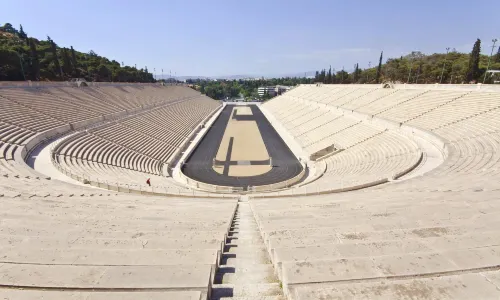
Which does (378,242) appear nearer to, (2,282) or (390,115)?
(2,282)

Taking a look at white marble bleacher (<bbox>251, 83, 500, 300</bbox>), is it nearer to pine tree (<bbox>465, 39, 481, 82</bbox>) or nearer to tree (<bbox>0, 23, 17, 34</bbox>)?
pine tree (<bbox>465, 39, 481, 82</bbox>)

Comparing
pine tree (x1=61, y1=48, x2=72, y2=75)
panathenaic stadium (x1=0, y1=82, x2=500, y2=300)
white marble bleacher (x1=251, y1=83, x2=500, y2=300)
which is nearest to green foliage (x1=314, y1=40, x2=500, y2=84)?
panathenaic stadium (x1=0, y1=82, x2=500, y2=300)

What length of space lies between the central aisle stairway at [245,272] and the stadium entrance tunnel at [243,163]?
42.3 ft

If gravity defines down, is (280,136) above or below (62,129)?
below

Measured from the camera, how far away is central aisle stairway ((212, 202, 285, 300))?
4043 mm

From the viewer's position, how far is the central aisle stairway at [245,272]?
404 centimetres

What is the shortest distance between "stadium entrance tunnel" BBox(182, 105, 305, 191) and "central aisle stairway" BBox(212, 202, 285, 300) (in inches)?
507

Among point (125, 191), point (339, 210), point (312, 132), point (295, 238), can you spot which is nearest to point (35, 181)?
point (125, 191)

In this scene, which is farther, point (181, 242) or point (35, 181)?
point (35, 181)

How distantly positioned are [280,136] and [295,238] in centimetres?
3715

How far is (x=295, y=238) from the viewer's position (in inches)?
237

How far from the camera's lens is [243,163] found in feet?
92.8

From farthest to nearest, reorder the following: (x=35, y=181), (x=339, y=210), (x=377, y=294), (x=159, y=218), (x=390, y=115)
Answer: (x=390, y=115) → (x=35, y=181) → (x=339, y=210) → (x=159, y=218) → (x=377, y=294)

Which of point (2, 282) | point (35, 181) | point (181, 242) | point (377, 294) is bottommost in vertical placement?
point (35, 181)
